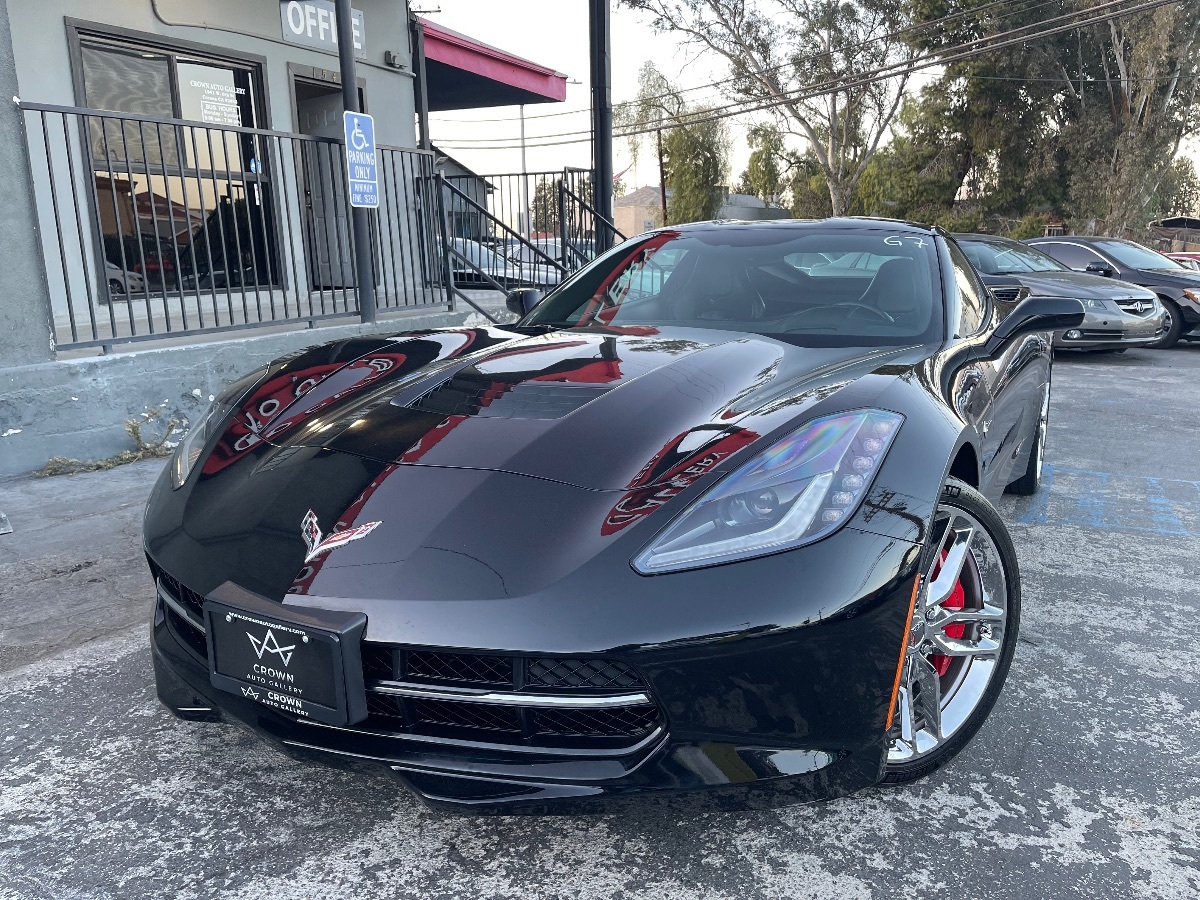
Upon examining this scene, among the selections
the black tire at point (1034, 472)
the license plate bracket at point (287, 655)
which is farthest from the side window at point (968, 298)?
the license plate bracket at point (287, 655)

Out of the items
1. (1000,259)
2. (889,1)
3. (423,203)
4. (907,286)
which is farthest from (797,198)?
(907,286)

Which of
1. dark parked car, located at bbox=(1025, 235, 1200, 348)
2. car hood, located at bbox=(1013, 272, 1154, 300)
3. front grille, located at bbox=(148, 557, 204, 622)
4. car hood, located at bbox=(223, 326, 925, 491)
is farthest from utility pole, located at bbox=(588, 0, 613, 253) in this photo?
front grille, located at bbox=(148, 557, 204, 622)

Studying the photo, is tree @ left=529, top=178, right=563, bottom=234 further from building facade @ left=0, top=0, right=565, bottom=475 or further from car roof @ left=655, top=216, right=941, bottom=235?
car roof @ left=655, top=216, right=941, bottom=235

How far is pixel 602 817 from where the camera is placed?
6.59 ft

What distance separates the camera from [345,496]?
1919 millimetres

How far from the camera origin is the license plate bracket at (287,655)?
1.61m

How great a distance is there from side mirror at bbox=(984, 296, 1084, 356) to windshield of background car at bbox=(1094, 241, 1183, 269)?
964 centimetres

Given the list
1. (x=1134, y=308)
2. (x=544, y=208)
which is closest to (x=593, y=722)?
(x=544, y=208)

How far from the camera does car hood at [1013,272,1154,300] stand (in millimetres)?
9641

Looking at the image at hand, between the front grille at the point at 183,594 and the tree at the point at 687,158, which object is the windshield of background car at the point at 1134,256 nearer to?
the front grille at the point at 183,594

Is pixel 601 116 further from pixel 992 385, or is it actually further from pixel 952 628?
pixel 952 628

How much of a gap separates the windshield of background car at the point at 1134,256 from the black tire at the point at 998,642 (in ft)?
36.4

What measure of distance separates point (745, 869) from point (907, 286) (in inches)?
76.8

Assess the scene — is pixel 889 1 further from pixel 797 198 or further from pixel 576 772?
pixel 576 772
